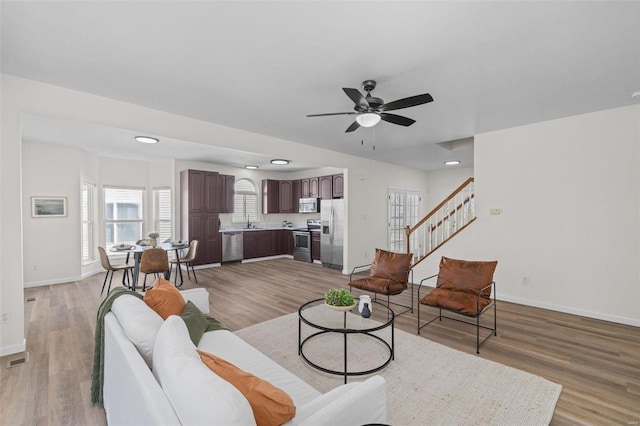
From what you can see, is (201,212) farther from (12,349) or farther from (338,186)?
(12,349)

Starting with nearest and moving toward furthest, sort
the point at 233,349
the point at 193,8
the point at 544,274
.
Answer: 1. the point at 193,8
2. the point at 233,349
3. the point at 544,274

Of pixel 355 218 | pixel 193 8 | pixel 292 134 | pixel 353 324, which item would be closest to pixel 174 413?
pixel 353 324

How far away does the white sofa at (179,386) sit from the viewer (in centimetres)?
99

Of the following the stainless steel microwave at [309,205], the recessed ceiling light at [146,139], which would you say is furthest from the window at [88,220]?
the stainless steel microwave at [309,205]

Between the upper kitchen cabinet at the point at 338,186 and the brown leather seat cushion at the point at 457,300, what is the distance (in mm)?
4458

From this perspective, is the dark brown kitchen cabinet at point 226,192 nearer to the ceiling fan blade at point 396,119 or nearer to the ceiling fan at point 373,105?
the ceiling fan at point 373,105

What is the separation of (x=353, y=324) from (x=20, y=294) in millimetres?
3317

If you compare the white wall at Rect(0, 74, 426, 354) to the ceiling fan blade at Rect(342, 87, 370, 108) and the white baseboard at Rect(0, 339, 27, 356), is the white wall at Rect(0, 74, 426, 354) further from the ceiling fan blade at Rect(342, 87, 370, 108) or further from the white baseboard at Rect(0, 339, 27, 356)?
the ceiling fan blade at Rect(342, 87, 370, 108)

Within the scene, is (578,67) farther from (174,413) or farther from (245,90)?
(174,413)

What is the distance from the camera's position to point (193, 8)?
6.16ft

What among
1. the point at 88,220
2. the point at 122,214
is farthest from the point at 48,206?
the point at 122,214

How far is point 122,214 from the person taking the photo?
272 inches

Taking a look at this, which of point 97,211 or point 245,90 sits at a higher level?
point 245,90

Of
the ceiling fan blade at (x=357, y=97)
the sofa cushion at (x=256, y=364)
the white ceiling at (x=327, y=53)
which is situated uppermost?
the white ceiling at (x=327, y=53)
